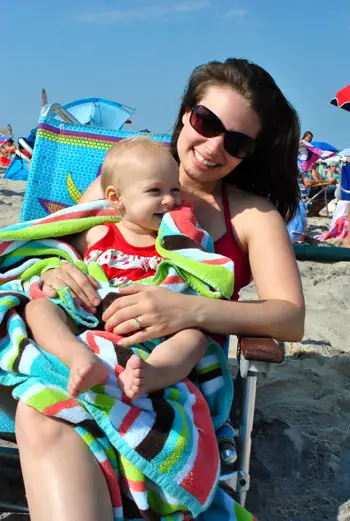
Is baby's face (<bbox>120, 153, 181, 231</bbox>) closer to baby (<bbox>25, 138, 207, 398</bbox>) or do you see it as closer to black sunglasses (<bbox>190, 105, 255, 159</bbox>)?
baby (<bbox>25, 138, 207, 398</bbox>)

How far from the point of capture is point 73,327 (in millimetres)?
1918

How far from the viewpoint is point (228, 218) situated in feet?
8.11

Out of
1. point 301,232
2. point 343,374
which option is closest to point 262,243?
point 343,374

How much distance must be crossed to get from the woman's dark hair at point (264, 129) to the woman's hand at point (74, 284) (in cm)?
80

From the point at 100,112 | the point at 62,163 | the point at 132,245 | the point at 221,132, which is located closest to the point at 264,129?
the point at 221,132

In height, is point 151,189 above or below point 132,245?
above

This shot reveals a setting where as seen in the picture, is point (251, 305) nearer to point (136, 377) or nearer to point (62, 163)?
point (136, 377)

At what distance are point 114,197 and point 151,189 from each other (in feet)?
0.65

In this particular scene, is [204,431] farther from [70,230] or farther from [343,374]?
[343,374]

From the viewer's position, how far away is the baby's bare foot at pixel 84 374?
1525 millimetres

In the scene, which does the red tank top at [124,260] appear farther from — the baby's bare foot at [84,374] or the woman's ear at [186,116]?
the woman's ear at [186,116]

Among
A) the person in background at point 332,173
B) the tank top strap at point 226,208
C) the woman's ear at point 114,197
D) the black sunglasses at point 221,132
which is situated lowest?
the person in background at point 332,173

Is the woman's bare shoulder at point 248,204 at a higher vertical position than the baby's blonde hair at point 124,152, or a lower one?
lower

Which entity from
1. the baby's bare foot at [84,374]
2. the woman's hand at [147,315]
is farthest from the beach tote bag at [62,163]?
the baby's bare foot at [84,374]
